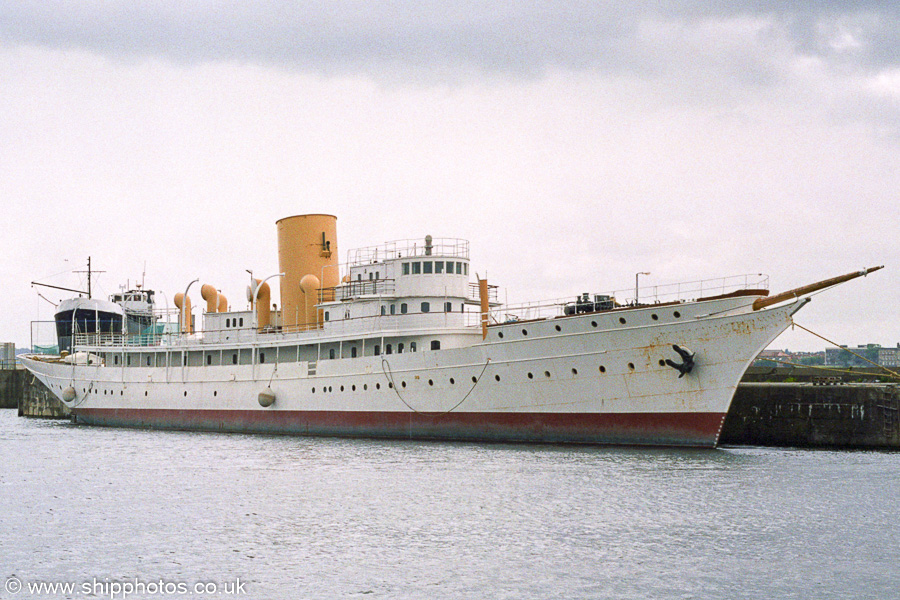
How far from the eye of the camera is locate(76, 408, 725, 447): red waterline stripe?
96.2 ft

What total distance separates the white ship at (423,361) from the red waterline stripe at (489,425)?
0.17 ft

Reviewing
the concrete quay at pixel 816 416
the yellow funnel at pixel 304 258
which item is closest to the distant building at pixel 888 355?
the concrete quay at pixel 816 416

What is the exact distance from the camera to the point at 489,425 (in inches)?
1257

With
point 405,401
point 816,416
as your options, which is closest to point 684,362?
point 816,416

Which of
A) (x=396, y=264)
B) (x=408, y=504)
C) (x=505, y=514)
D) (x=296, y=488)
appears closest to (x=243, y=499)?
(x=296, y=488)

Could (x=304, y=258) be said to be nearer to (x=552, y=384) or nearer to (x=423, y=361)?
(x=423, y=361)

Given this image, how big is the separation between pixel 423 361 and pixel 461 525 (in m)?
13.3

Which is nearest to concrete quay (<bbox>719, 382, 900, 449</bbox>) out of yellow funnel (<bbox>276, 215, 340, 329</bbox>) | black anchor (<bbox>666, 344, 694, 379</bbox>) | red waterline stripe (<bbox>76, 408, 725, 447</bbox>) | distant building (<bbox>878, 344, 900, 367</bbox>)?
red waterline stripe (<bbox>76, 408, 725, 447</bbox>)

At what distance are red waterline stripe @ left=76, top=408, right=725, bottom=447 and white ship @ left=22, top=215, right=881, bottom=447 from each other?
0.17 ft

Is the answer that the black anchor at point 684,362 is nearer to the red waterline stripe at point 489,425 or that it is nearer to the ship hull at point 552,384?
the ship hull at point 552,384

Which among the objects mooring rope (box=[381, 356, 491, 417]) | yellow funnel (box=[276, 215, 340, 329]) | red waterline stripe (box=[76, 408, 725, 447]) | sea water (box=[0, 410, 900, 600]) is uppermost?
yellow funnel (box=[276, 215, 340, 329])

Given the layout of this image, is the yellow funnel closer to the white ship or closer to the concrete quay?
the white ship

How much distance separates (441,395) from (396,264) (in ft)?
19.6

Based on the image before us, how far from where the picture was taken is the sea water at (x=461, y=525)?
635 inches
